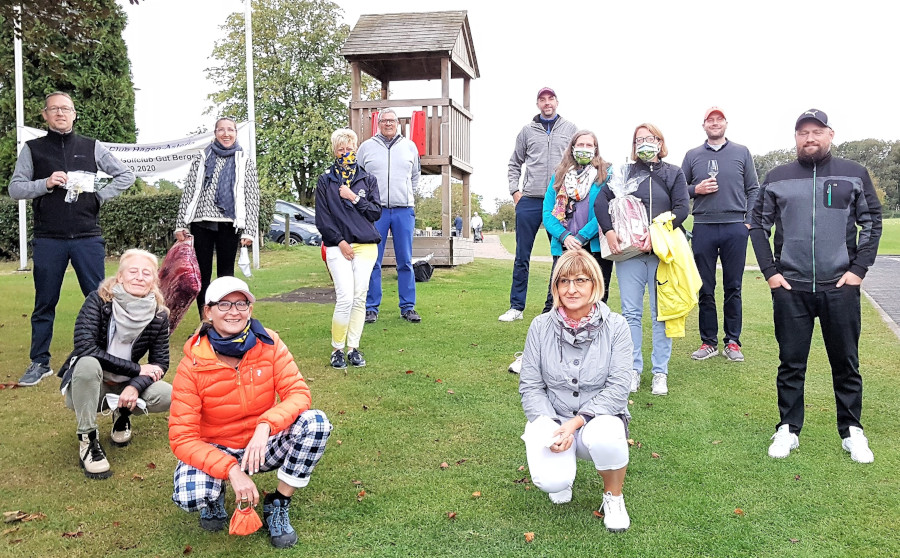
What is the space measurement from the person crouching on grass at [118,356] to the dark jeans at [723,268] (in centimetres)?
499

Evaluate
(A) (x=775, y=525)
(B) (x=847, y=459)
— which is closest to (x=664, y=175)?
(B) (x=847, y=459)

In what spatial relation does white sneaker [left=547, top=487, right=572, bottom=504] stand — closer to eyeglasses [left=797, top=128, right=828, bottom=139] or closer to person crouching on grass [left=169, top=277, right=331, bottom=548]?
person crouching on grass [left=169, top=277, right=331, bottom=548]

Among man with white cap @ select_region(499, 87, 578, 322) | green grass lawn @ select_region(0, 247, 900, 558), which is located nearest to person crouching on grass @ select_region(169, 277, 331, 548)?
green grass lawn @ select_region(0, 247, 900, 558)

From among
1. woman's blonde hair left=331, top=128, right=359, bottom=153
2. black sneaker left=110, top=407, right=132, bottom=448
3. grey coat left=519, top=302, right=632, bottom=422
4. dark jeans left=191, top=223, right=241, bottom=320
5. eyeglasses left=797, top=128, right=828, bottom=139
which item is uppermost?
woman's blonde hair left=331, top=128, right=359, bottom=153

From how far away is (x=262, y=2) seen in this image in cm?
3972

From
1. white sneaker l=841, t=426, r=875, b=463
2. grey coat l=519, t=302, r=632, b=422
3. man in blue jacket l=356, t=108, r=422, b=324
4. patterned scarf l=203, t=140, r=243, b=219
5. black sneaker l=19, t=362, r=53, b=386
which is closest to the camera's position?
grey coat l=519, t=302, r=632, b=422

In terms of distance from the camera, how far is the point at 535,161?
8125 mm

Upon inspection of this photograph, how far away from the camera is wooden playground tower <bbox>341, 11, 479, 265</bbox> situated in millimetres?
14539

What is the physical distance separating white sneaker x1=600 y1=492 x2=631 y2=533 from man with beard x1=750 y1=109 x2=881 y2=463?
4.80 ft

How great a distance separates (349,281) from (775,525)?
402cm

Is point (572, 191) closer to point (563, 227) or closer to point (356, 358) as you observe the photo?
point (563, 227)

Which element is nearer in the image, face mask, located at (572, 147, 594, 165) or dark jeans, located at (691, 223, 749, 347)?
face mask, located at (572, 147, 594, 165)

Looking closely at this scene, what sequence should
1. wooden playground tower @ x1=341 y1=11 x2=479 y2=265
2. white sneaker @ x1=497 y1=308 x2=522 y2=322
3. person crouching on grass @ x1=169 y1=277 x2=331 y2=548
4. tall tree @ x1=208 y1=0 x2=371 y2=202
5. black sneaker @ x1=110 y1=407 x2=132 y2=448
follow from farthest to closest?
1. tall tree @ x1=208 y1=0 x2=371 y2=202
2. wooden playground tower @ x1=341 y1=11 x2=479 y2=265
3. white sneaker @ x1=497 y1=308 x2=522 y2=322
4. black sneaker @ x1=110 y1=407 x2=132 y2=448
5. person crouching on grass @ x1=169 y1=277 x2=331 y2=548

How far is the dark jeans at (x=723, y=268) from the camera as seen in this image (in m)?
6.93
